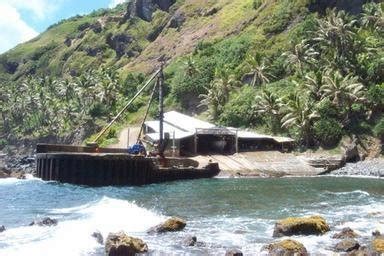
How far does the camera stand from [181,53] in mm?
169375

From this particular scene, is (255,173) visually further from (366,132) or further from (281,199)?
(281,199)

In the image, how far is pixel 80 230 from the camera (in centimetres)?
3397

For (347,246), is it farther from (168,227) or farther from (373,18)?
(373,18)

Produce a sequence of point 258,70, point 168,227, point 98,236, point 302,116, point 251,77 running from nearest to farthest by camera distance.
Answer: point 98,236
point 168,227
point 302,116
point 258,70
point 251,77

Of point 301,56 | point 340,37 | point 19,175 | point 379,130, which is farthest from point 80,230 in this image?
point 301,56

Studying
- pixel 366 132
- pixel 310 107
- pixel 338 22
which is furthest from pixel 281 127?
pixel 338 22

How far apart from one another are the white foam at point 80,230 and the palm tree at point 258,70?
69810mm

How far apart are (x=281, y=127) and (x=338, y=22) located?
19.6m

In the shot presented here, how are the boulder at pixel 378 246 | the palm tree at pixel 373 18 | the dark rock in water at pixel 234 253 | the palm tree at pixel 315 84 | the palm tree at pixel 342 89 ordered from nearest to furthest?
1. the dark rock in water at pixel 234 253
2. the boulder at pixel 378 246
3. the palm tree at pixel 342 89
4. the palm tree at pixel 315 84
5. the palm tree at pixel 373 18

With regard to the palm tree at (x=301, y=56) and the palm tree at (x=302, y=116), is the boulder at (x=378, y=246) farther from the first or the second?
the palm tree at (x=301, y=56)

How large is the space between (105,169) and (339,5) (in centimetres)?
7969

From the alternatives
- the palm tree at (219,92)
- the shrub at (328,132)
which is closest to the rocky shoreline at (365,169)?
the shrub at (328,132)

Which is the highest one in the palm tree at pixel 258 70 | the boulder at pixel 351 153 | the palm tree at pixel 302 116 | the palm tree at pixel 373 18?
the palm tree at pixel 373 18

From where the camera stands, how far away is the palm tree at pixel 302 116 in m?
87.5
